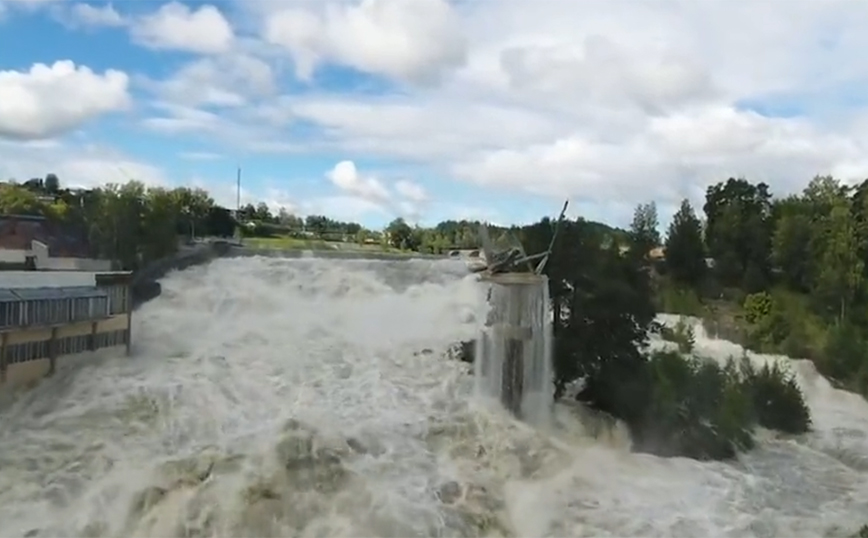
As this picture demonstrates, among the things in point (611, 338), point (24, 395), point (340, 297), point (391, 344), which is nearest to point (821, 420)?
point (611, 338)

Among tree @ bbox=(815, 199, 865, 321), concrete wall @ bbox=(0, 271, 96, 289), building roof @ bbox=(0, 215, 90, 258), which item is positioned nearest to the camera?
concrete wall @ bbox=(0, 271, 96, 289)

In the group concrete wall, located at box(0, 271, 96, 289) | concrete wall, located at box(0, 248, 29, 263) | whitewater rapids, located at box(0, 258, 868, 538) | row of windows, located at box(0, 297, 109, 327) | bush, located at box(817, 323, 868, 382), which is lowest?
whitewater rapids, located at box(0, 258, 868, 538)

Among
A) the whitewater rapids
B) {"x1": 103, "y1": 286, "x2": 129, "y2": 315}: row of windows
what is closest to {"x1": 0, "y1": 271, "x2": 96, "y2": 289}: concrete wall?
{"x1": 103, "y1": 286, "x2": 129, "y2": 315}: row of windows

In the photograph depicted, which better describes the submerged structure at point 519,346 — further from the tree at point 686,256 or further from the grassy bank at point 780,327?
the tree at point 686,256

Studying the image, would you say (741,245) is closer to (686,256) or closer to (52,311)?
(686,256)

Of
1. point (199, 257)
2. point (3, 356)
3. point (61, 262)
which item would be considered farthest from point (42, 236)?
point (3, 356)

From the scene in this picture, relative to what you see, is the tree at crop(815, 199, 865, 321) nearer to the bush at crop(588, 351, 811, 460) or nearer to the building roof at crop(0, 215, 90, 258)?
the bush at crop(588, 351, 811, 460)

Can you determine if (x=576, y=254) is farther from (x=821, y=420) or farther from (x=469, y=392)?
(x=821, y=420)
